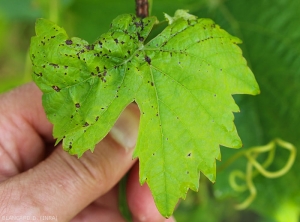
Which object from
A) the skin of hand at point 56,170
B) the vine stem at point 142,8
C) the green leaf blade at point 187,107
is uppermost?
the vine stem at point 142,8

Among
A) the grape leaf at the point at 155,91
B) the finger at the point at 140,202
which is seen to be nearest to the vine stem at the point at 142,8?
the grape leaf at the point at 155,91

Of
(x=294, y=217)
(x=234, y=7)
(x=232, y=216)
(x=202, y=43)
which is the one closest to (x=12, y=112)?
(x=202, y=43)

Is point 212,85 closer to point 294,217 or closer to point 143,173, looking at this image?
point 143,173

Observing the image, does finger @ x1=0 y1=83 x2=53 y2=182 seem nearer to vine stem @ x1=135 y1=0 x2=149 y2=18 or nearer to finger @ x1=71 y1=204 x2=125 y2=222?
finger @ x1=71 y1=204 x2=125 y2=222

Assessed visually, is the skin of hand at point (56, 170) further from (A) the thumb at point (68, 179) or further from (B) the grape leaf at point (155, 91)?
(B) the grape leaf at point (155, 91)

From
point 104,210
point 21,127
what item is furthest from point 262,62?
point 21,127

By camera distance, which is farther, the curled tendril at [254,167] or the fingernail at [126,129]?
the curled tendril at [254,167]

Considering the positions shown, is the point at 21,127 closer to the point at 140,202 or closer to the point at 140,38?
the point at 140,202

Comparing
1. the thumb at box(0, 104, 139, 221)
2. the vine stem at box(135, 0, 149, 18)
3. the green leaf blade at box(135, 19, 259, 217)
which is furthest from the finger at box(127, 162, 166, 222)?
the vine stem at box(135, 0, 149, 18)
